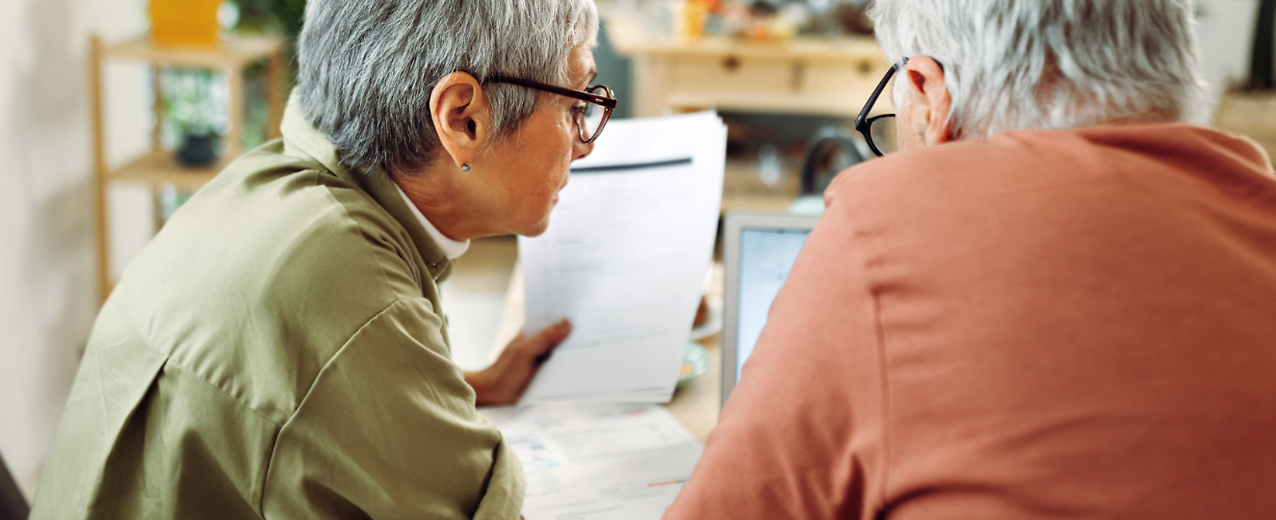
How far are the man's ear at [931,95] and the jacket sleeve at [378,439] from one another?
0.45 m

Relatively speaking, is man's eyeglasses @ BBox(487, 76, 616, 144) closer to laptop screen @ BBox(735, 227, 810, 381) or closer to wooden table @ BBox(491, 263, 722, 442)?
laptop screen @ BBox(735, 227, 810, 381)

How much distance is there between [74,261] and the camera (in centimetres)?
231

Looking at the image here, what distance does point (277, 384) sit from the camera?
75 cm

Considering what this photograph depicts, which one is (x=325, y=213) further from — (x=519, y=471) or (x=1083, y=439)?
(x=1083, y=439)

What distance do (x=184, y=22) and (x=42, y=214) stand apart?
0.58 m

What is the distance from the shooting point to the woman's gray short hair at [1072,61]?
1.99 ft

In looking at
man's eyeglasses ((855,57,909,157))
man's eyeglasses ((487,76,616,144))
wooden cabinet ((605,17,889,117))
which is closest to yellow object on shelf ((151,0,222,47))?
wooden cabinet ((605,17,889,117))

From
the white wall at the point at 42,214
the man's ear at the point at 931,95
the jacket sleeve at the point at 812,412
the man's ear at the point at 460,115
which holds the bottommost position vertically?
the white wall at the point at 42,214

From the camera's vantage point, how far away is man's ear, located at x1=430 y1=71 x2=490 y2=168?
86 centimetres

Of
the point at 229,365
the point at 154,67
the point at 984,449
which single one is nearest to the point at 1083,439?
the point at 984,449

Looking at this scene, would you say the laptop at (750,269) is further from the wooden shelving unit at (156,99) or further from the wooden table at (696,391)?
the wooden shelving unit at (156,99)

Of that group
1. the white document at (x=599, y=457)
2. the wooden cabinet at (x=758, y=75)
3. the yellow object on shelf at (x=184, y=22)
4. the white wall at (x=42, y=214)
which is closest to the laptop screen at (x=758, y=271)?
the white document at (x=599, y=457)

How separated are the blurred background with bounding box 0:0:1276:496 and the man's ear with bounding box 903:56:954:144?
379 millimetres

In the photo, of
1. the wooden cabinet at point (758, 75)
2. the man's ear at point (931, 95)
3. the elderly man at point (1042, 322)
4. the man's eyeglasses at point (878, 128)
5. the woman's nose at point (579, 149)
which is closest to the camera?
the elderly man at point (1042, 322)
